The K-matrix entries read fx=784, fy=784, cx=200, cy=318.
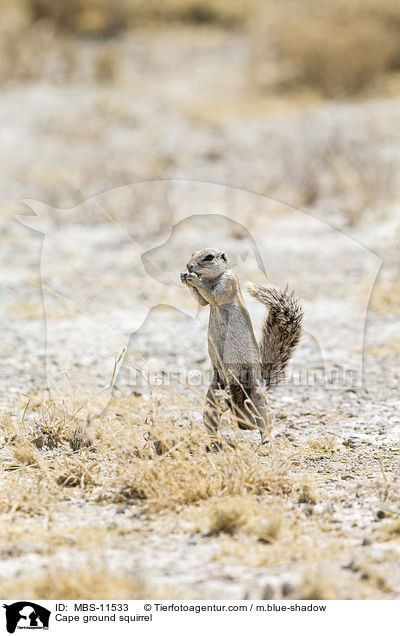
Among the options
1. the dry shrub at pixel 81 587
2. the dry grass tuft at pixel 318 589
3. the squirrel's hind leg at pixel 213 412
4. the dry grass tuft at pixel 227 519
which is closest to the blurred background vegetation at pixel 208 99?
the squirrel's hind leg at pixel 213 412

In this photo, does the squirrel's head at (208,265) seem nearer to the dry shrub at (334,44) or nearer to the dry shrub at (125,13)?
the dry shrub at (334,44)

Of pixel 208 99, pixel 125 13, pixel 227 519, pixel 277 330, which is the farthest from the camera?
pixel 125 13

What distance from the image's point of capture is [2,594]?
2.92 metres

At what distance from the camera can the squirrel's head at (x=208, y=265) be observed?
3.86 meters

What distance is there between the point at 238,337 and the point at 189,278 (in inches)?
15.6

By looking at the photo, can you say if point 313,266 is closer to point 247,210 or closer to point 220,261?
point 247,210

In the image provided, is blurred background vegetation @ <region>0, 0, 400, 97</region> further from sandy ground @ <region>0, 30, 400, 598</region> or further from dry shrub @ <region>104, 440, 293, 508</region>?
→ dry shrub @ <region>104, 440, 293, 508</region>

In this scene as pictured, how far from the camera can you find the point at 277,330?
405 centimetres

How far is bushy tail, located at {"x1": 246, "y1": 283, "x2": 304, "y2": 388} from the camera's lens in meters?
3.93

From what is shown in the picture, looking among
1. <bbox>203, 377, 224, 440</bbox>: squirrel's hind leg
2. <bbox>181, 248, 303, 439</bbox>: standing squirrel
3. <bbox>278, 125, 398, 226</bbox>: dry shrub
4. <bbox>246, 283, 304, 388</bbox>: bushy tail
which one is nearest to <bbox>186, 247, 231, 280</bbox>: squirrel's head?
<bbox>181, 248, 303, 439</bbox>: standing squirrel

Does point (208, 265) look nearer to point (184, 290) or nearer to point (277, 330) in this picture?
point (277, 330)

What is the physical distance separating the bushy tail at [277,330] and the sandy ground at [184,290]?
0.42 metres

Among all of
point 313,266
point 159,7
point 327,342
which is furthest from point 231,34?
point 327,342

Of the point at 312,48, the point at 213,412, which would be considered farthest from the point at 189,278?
the point at 312,48
